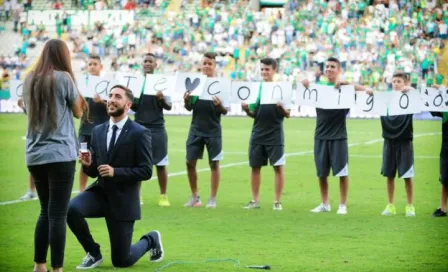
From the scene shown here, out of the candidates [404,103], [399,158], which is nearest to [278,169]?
[399,158]

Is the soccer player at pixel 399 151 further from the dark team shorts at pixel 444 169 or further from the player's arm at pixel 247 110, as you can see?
the player's arm at pixel 247 110

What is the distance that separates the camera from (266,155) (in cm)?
1363

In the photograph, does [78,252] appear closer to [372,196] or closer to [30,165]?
[30,165]

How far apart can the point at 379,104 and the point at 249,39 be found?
106 feet

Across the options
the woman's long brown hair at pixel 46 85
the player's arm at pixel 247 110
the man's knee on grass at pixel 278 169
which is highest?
the woman's long brown hair at pixel 46 85

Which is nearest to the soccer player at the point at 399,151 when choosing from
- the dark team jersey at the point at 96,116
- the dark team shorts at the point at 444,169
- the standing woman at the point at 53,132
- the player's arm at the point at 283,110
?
the dark team shorts at the point at 444,169

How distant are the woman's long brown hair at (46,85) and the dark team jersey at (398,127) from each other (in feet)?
19.8

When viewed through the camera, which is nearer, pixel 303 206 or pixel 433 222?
pixel 433 222

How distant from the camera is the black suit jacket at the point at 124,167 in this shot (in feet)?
28.3

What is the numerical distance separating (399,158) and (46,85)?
20.7 ft

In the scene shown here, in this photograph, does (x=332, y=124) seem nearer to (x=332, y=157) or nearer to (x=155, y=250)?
(x=332, y=157)

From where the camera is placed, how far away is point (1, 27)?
39.0 meters

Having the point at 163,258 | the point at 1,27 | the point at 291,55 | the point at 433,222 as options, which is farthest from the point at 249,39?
the point at 163,258

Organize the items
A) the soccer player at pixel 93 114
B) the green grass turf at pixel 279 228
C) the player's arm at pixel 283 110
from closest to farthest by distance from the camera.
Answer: the green grass turf at pixel 279 228, the player's arm at pixel 283 110, the soccer player at pixel 93 114
